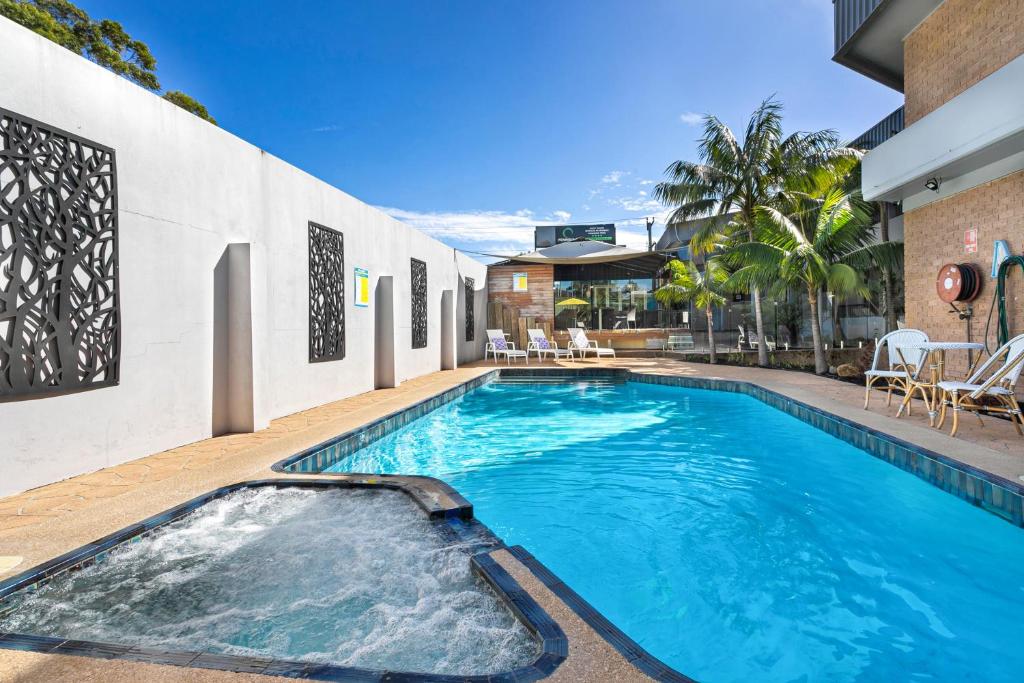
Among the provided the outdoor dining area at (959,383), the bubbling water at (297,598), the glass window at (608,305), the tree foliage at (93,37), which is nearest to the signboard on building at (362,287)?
the bubbling water at (297,598)

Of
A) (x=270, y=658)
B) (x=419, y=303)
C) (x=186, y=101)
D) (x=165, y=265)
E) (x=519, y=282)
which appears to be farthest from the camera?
(x=186, y=101)

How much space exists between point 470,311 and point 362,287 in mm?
6402

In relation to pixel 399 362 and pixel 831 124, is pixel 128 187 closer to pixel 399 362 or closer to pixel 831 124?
pixel 399 362

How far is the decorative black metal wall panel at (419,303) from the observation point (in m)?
10.8

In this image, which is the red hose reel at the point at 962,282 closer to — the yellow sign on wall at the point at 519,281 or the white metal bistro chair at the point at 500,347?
the white metal bistro chair at the point at 500,347

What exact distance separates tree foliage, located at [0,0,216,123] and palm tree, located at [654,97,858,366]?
13292mm

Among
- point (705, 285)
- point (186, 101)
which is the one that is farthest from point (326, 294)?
point (186, 101)

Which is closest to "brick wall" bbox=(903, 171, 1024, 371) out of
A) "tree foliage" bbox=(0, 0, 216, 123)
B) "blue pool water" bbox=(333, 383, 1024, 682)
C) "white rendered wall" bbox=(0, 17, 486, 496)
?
"blue pool water" bbox=(333, 383, 1024, 682)

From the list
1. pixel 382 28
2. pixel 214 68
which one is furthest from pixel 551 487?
pixel 214 68

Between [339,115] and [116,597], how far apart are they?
17021 millimetres

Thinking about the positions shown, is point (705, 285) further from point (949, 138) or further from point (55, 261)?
point (55, 261)

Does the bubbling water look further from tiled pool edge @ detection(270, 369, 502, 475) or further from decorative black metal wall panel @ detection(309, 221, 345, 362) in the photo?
decorative black metal wall panel @ detection(309, 221, 345, 362)

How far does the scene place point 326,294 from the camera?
291 inches

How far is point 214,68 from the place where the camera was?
1619cm
